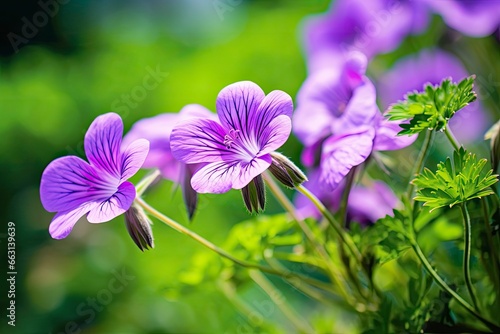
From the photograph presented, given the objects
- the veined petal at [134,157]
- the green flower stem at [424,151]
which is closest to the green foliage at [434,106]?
the green flower stem at [424,151]

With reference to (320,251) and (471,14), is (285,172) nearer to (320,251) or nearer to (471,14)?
(320,251)

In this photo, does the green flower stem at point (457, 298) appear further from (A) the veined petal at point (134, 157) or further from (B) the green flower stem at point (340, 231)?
(A) the veined petal at point (134, 157)

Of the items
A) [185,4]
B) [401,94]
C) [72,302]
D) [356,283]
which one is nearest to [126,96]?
[72,302]

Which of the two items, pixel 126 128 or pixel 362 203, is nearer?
pixel 362 203

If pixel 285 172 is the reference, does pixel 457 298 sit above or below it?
below

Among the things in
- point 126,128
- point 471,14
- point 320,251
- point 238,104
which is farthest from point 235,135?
point 126,128

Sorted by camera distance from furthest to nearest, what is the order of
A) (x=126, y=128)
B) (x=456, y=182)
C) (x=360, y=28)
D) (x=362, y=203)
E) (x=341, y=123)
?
(x=126, y=128)
(x=360, y=28)
(x=362, y=203)
(x=341, y=123)
(x=456, y=182)

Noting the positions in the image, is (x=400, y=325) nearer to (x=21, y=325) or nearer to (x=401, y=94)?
(x=401, y=94)
